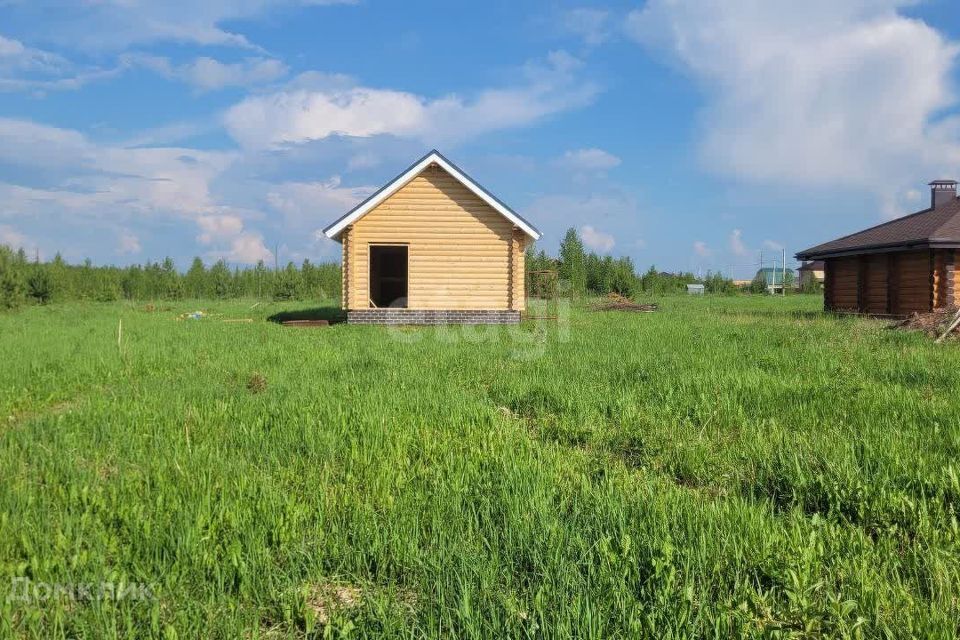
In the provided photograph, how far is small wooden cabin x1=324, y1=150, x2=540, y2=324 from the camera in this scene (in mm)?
17828

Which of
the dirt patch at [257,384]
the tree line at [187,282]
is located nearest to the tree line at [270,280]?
the tree line at [187,282]

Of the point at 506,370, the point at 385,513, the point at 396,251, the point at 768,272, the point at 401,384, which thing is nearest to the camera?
the point at 385,513

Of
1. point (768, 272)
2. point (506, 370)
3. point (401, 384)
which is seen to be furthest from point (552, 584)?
point (768, 272)

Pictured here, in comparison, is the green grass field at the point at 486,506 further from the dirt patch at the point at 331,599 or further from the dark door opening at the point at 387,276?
the dark door opening at the point at 387,276

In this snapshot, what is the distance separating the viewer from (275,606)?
262 centimetres

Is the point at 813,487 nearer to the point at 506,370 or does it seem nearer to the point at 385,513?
the point at 385,513

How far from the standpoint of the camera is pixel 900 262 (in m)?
19.8

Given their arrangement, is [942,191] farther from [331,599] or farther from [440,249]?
[331,599]

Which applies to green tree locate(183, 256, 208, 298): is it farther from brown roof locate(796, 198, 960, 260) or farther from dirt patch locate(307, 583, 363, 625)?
dirt patch locate(307, 583, 363, 625)

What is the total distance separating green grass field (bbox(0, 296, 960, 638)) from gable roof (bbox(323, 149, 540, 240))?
1031cm

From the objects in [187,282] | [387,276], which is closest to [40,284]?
[187,282]

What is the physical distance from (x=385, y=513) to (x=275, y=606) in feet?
3.08

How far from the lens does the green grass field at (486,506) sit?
8.13ft

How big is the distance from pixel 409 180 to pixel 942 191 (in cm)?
2030
